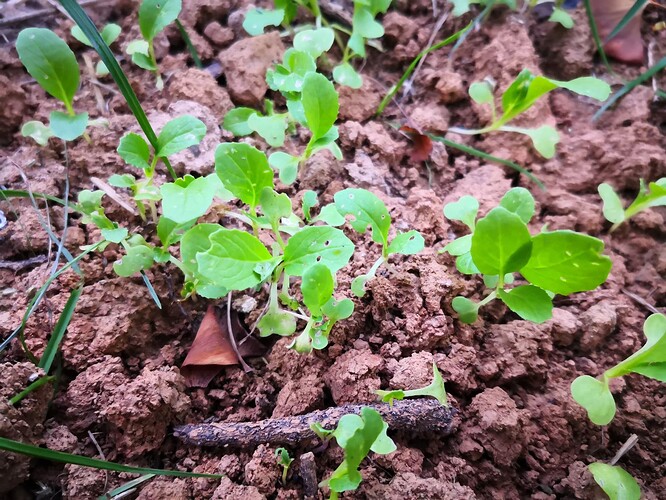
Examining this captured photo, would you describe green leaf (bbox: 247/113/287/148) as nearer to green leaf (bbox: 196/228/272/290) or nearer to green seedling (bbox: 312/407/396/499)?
green leaf (bbox: 196/228/272/290)

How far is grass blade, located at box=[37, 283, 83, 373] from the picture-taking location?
3.20 ft

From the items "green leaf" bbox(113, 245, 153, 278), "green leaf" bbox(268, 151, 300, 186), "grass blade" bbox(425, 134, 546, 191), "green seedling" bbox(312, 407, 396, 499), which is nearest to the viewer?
"green seedling" bbox(312, 407, 396, 499)

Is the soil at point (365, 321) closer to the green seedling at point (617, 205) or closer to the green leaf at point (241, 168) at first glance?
the green seedling at point (617, 205)

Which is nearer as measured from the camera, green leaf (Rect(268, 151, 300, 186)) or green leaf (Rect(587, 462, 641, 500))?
green leaf (Rect(587, 462, 641, 500))

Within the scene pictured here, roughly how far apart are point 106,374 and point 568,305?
1088 millimetres

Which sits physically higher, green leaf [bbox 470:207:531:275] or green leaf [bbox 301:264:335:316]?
green leaf [bbox 470:207:531:275]

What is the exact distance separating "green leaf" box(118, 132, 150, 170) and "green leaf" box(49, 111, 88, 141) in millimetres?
124

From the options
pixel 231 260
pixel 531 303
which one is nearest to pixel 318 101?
pixel 231 260

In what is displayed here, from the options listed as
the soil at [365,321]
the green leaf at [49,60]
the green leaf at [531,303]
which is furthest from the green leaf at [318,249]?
the green leaf at [49,60]

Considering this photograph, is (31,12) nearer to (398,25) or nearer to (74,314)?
→ (74,314)

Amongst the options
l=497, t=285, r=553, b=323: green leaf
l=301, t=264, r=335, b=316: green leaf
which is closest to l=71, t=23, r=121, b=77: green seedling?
l=301, t=264, r=335, b=316: green leaf

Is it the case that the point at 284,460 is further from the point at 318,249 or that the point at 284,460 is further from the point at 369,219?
the point at 369,219

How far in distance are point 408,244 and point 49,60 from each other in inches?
37.4

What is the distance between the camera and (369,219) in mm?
1072
